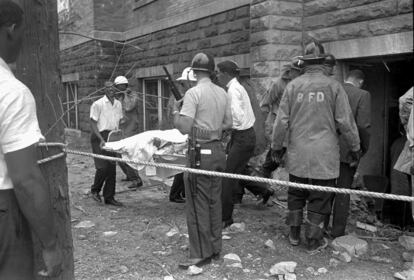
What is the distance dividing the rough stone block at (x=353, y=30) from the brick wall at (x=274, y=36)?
803 millimetres

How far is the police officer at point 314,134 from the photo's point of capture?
445 cm

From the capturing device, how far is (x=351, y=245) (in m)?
4.57

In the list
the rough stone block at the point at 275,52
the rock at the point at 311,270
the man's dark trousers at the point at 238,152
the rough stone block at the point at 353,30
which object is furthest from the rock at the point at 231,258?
the rough stone block at the point at 353,30

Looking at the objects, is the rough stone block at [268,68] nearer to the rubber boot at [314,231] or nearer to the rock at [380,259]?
the rubber boot at [314,231]

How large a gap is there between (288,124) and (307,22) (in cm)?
281

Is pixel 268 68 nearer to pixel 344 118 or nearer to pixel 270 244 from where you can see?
pixel 344 118

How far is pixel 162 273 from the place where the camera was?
4.13 meters

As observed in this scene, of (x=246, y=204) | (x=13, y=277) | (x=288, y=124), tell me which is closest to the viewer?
(x=13, y=277)

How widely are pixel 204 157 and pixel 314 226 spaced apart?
53.1 inches

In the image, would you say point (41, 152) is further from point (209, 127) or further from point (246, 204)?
point (246, 204)

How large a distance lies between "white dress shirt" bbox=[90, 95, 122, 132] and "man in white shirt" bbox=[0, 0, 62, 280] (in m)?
4.69

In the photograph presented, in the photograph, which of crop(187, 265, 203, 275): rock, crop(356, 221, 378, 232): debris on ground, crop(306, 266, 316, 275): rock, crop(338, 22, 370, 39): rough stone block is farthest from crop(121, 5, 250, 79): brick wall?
crop(306, 266, 316, 275): rock

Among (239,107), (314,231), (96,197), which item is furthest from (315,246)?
(96,197)

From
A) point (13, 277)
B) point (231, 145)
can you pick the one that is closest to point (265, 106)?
point (231, 145)
